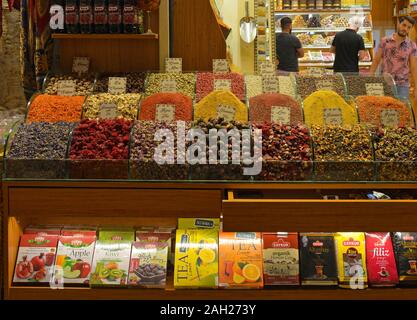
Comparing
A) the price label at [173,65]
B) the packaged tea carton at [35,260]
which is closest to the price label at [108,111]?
the price label at [173,65]

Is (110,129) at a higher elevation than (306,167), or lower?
higher

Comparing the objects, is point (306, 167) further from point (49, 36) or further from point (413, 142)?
point (49, 36)

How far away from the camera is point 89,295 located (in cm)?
227

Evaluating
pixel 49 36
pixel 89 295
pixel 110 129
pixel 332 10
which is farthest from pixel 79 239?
pixel 332 10

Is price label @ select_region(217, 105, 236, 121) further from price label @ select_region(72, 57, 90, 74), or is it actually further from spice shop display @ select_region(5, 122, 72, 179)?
price label @ select_region(72, 57, 90, 74)

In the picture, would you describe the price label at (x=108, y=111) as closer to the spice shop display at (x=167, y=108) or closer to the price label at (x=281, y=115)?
the spice shop display at (x=167, y=108)

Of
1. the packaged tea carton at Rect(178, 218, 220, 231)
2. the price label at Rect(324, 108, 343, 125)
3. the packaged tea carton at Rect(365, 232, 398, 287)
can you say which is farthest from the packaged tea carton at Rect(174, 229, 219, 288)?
the price label at Rect(324, 108, 343, 125)

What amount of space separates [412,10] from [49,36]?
18.1 feet

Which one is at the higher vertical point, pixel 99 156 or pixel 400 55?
pixel 400 55

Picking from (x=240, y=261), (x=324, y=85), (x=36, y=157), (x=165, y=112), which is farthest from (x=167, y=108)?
(x=324, y=85)

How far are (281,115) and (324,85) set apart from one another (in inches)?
19.4

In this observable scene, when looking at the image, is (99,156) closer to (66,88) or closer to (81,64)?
(66,88)

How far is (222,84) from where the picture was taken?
2.93 metres

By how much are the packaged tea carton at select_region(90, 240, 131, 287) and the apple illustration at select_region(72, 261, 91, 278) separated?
24mm
